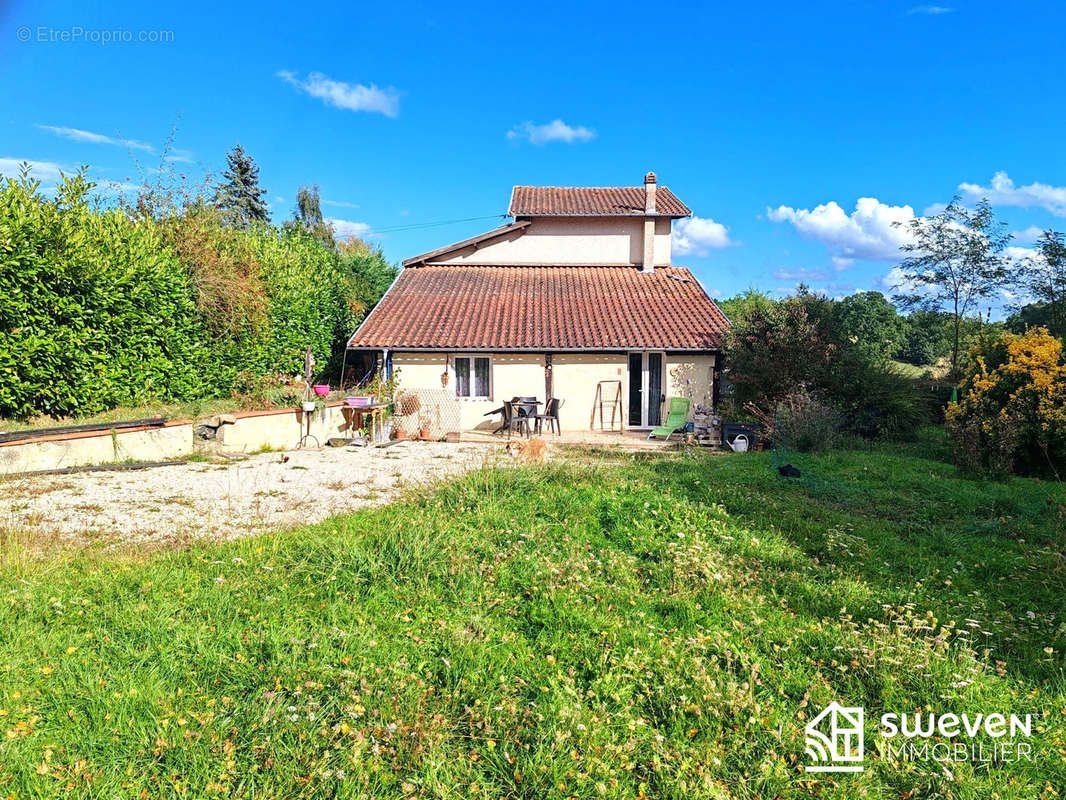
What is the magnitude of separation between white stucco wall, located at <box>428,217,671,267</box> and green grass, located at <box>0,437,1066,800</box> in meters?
17.7

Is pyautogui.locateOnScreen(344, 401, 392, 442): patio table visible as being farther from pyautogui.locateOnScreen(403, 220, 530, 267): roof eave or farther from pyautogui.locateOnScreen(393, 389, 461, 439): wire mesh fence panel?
pyautogui.locateOnScreen(403, 220, 530, 267): roof eave

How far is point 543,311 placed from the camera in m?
19.2

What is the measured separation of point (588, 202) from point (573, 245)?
2101 mm

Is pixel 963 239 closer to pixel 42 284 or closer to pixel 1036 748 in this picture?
pixel 1036 748

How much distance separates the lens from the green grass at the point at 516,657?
2.83 metres

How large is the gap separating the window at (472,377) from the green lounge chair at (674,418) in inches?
214

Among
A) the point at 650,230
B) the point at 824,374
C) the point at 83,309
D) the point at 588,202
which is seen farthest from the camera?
the point at 588,202

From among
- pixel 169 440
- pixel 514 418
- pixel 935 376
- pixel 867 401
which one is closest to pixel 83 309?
pixel 169 440

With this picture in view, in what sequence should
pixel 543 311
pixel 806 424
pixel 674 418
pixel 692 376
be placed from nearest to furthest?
pixel 806 424 < pixel 674 418 < pixel 692 376 < pixel 543 311

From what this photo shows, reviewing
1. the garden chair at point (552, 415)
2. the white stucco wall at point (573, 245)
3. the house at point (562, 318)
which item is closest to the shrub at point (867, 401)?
the house at point (562, 318)

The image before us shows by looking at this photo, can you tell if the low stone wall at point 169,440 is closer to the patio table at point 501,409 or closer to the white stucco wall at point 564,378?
the white stucco wall at point 564,378

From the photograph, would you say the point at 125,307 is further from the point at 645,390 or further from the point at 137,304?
the point at 645,390

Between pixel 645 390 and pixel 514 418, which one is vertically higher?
pixel 645 390

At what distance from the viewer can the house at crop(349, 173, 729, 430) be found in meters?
17.5
